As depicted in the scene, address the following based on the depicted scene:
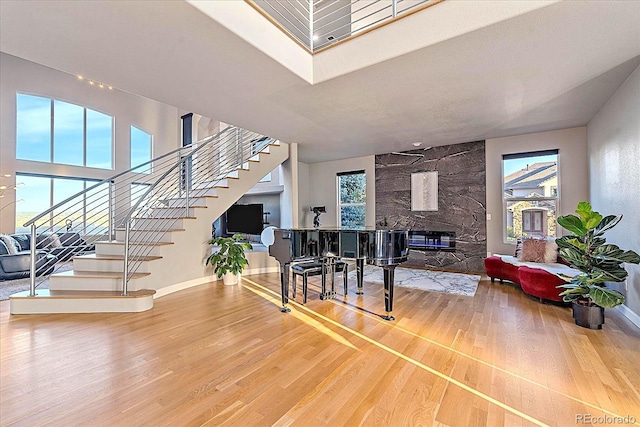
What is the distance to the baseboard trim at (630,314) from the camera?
2832 mm

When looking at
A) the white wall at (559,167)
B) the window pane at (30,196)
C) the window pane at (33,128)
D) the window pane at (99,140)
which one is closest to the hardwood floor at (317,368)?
the white wall at (559,167)

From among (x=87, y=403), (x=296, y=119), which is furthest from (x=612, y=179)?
(x=87, y=403)

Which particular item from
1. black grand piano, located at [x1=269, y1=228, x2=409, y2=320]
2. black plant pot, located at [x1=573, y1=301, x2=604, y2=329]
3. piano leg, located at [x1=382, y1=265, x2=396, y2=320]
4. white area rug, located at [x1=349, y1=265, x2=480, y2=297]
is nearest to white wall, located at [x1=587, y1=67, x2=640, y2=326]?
black plant pot, located at [x1=573, y1=301, x2=604, y2=329]

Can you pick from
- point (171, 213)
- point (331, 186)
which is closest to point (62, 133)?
point (171, 213)

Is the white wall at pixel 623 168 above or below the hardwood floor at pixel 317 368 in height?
above

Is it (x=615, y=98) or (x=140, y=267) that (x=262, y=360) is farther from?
(x=615, y=98)

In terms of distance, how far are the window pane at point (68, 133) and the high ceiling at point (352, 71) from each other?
6653mm

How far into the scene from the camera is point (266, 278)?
5000 millimetres

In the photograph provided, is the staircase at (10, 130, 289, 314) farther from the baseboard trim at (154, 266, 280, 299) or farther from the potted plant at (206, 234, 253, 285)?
the potted plant at (206, 234, 253, 285)

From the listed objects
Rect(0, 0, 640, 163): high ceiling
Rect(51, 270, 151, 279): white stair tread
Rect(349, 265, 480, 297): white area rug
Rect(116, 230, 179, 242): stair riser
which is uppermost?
Rect(0, 0, 640, 163): high ceiling

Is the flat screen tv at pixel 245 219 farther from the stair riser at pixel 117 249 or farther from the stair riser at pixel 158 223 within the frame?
the stair riser at pixel 117 249

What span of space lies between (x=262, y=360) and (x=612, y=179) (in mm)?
4422

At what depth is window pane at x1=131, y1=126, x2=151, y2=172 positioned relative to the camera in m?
9.06

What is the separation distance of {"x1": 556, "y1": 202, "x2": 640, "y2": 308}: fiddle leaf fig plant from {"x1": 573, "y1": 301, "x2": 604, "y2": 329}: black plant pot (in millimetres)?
76
